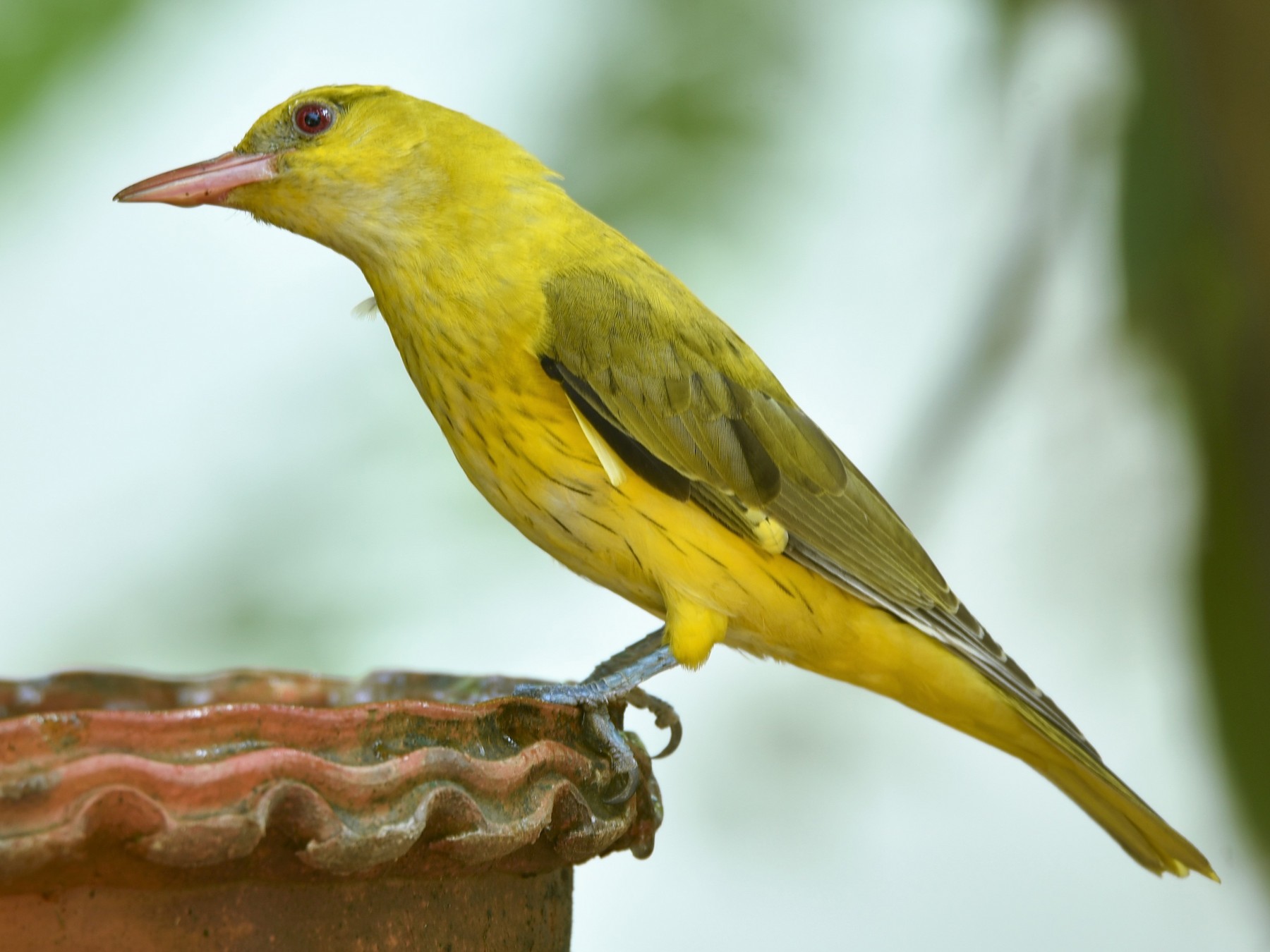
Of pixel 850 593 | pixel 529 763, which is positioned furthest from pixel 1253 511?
pixel 529 763

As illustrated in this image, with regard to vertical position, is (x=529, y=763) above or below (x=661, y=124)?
below

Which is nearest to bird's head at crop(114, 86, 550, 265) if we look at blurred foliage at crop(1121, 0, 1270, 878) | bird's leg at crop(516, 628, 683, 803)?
bird's leg at crop(516, 628, 683, 803)

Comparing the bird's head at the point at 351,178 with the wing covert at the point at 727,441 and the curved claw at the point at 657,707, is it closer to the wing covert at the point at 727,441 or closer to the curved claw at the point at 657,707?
the wing covert at the point at 727,441

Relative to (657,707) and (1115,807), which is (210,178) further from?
(1115,807)

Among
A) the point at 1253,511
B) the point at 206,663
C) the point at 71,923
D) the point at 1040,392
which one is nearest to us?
the point at 71,923

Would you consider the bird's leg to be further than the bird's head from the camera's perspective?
No

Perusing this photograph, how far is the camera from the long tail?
196cm

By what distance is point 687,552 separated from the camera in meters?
1.81

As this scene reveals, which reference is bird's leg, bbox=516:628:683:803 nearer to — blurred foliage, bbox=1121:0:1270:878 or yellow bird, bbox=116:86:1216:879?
yellow bird, bbox=116:86:1216:879

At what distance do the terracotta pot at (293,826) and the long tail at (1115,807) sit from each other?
3.20 ft

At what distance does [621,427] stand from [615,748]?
1.79ft

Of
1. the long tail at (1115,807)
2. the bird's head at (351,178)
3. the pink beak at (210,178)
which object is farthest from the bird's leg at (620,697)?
the pink beak at (210,178)

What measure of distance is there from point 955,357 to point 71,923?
2.51m

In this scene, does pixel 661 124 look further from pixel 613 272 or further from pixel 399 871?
pixel 399 871
